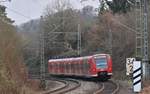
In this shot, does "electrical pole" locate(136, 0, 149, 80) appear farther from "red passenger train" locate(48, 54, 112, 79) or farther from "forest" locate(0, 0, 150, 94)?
"forest" locate(0, 0, 150, 94)

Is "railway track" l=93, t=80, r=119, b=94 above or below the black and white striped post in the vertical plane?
below

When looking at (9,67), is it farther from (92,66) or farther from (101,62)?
(101,62)

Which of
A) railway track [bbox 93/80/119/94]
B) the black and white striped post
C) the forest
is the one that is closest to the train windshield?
the forest

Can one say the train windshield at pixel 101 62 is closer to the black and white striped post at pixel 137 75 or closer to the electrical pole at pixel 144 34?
the electrical pole at pixel 144 34

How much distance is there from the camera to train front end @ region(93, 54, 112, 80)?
50.2m

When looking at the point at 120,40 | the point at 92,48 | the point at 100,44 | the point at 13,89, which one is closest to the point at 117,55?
the point at 120,40

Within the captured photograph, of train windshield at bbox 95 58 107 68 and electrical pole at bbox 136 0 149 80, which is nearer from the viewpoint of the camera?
electrical pole at bbox 136 0 149 80

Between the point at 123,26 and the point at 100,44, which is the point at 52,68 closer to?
the point at 100,44

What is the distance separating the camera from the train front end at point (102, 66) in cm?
5016

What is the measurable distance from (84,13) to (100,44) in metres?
43.7

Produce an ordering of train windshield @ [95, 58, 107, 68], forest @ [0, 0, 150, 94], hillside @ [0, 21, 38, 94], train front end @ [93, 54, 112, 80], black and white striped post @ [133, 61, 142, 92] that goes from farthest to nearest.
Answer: train windshield @ [95, 58, 107, 68], train front end @ [93, 54, 112, 80], forest @ [0, 0, 150, 94], hillside @ [0, 21, 38, 94], black and white striped post @ [133, 61, 142, 92]

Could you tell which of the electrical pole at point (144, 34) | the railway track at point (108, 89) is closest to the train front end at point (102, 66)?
the electrical pole at point (144, 34)

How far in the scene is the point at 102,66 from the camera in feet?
167

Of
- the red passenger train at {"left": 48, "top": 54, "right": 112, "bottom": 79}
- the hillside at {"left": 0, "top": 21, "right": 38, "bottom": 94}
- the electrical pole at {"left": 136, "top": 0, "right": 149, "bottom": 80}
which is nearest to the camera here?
the hillside at {"left": 0, "top": 21, "right": 38, "bottom": 94}
